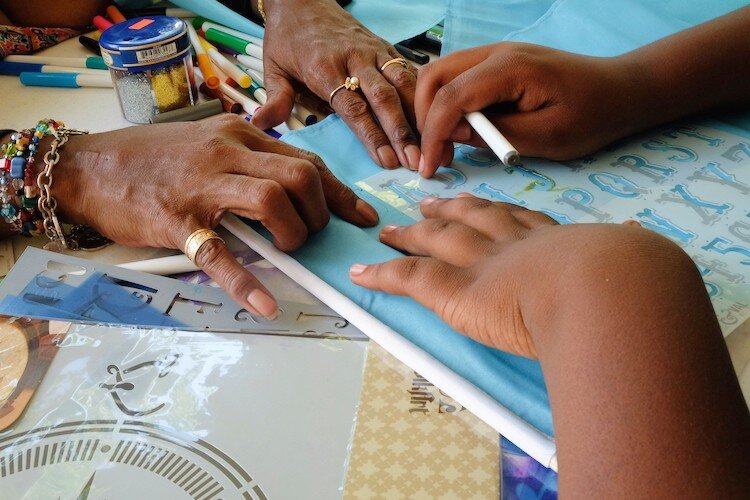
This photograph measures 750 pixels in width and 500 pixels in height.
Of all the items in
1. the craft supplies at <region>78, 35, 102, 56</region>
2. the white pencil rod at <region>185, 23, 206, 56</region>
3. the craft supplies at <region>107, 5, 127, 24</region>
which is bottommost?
the craft supplies at <region>78, 35, 102, 56</region>

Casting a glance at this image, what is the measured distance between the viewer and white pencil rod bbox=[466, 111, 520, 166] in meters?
0.59

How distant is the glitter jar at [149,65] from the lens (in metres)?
0.74

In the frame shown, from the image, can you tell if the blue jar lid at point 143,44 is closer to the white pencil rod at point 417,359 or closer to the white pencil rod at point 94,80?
the white pencil rod at point 94,80

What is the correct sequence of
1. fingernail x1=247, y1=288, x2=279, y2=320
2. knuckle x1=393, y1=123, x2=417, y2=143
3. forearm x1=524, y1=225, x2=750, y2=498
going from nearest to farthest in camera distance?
forearm x1=524, y1=225, x2=750, y2=498, fingernail x1=247, y1=288, x2=279, y2=320, knuckle x1=393, y1=123, x2=417, y2=143

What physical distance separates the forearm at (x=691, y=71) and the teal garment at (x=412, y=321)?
0.33 meters

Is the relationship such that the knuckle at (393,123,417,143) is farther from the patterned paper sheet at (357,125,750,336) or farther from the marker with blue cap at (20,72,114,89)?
the marker with blue cap at (20,72,114,89)

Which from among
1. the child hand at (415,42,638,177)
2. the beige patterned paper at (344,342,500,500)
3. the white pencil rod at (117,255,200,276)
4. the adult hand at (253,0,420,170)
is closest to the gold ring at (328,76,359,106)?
the adult hand at (253,0,420,170)

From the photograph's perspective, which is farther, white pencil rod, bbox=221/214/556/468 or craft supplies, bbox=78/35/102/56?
craft supplies, bbox=78/35/102/56

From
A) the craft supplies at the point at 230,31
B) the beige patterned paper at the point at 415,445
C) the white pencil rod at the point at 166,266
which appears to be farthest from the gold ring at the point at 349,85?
the beige patterned paper at the point at 415,445

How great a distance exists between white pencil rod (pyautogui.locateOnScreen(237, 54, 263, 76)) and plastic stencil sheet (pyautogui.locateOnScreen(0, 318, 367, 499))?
53cm

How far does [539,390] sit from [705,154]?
1.40 feet

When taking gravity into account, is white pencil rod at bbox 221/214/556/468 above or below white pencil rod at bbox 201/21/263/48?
below

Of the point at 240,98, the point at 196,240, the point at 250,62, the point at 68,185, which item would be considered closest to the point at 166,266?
the point at 196,240

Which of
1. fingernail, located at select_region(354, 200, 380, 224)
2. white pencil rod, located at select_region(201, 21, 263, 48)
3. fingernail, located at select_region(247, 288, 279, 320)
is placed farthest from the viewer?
white pencil rod, located at select_region(201, 21, 263, 48)
